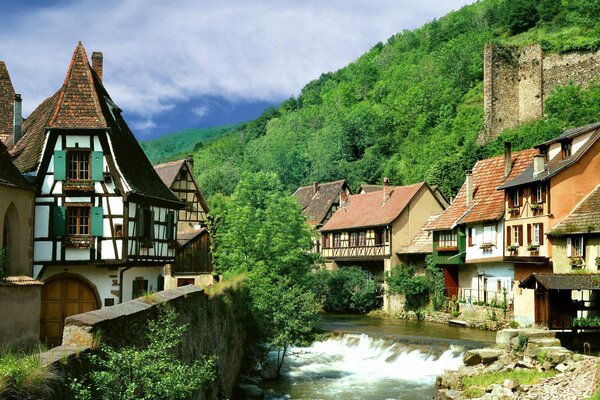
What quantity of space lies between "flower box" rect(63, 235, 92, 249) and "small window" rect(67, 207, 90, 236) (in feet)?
0.67

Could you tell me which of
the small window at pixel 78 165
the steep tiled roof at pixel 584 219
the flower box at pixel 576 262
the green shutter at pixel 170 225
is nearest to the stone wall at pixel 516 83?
the steep tiled roof at pixel 584 219

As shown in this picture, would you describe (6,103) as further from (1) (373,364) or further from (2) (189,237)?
(1) (373,364)

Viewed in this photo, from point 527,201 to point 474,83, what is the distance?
2490 inches

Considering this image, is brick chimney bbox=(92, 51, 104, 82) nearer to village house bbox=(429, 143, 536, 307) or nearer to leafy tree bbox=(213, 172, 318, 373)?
leafy tree bbox=(213, 172, 318, 373)

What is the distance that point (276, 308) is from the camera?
90.1ft

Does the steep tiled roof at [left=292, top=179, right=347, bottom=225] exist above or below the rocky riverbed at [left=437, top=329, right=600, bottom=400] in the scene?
above

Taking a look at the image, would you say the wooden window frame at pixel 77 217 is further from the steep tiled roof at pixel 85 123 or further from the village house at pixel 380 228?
the village house at pixel 380 228

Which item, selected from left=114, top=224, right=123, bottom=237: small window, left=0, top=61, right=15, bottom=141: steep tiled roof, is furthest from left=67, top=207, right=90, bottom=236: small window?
left=0, top=61, right=15, bottom=141: steep tiled roof

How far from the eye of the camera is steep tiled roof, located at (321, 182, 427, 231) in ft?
164

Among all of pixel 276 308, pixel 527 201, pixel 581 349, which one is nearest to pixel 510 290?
pixel 527 201

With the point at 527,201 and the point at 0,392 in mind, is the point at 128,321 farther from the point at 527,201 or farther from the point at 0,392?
the point at 527,201

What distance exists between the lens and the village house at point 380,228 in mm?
49062

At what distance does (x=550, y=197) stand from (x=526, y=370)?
10438mm

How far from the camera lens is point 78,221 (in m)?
25.6
